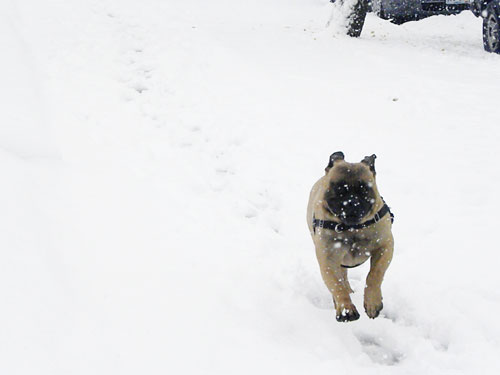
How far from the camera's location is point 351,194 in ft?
10.0

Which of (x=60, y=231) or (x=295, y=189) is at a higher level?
(x=60, y=231)

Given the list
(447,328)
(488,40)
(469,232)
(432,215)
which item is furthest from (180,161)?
(488,40)

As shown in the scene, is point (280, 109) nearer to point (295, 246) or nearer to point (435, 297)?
point (295, 246)

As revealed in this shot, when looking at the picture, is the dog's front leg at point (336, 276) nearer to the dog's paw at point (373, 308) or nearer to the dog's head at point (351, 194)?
the dog's paw at point (373, 308)

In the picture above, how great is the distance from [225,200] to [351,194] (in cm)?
242

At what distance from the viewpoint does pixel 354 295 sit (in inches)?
153

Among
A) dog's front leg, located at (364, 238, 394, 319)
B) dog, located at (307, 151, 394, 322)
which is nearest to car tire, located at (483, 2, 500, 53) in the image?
dog, located at (307, 151, 394, 322)

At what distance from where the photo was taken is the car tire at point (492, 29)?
9.43m

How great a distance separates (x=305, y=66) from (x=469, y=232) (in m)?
5.67

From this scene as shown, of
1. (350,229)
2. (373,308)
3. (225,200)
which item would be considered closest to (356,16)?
(225,200)

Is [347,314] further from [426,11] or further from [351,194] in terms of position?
[426,11]

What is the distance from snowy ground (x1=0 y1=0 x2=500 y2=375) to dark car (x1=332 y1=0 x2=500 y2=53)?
1.66 ft

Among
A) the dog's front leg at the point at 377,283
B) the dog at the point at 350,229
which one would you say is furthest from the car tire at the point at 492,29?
the dog's front leg at the point at 377,283

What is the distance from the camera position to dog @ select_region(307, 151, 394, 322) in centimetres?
307
